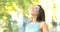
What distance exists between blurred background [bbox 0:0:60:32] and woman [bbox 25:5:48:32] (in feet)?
0.32

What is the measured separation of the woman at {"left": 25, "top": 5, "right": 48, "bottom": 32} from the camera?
1480 mm

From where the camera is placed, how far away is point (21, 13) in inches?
65.2

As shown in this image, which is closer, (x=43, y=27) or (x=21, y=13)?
(x=43, y=27)

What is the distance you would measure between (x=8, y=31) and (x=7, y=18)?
0.46ft

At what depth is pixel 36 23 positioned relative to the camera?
1531mm

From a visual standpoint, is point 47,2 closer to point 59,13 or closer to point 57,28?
point 59,13

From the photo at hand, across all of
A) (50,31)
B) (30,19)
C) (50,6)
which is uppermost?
(50,6)

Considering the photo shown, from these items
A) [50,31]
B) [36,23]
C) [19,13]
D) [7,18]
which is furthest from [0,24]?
[50,31]


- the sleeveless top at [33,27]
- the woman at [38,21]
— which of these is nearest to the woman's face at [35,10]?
the woman at [38,21]

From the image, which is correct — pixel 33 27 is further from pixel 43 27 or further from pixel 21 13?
pixel 21 13

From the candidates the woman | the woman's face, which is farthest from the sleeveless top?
the woman's face

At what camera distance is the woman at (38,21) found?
148 cm

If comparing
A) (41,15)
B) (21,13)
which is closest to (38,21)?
(41,15)

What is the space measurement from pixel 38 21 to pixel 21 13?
0.75 feet
